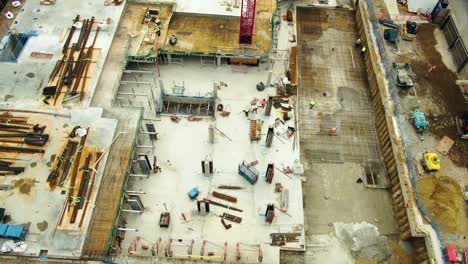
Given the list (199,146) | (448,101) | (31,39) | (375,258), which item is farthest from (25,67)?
(448,101)

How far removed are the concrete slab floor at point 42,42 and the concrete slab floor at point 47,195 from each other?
6.88 ft

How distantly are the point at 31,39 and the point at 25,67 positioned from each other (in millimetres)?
3750

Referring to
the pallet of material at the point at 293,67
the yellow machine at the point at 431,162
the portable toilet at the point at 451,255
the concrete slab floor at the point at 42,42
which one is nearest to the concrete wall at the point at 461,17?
the yellow machine at the point at 431,162

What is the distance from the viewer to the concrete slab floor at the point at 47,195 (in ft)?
80.6

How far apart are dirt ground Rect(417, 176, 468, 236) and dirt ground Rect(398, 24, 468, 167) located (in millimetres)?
2698

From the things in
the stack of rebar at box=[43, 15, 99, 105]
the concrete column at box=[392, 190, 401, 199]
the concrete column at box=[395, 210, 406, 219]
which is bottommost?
the concrete column at box=[395, 210, 406, 219]

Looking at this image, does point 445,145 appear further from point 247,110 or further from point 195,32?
point 195,32

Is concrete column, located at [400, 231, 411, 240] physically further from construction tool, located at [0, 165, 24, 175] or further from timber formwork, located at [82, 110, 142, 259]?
construction tool, located at [0, 165, 24, 175]

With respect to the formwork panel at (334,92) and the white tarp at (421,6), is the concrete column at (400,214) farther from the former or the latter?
the white tarp at (421,6)

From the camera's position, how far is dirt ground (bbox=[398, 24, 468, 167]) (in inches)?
1277

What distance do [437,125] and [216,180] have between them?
65.6 feet

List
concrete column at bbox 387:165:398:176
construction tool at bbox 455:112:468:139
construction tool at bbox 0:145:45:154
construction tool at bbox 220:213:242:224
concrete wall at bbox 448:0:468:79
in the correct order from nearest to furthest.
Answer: construction tool at bbox 0:145:45:154 → construction tool at bbox 220:213:242:224 → concrete column at bbox 387:165:398:176 → construction tool at bbox 455:112:468:139 → concrete wall at bbox 448:0:468:79

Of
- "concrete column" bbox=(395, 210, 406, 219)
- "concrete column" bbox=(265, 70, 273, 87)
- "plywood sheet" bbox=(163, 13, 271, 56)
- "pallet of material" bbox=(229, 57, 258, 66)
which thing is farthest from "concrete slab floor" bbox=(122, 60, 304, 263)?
"concrete column" bbox=(395, 210, 406, 219)

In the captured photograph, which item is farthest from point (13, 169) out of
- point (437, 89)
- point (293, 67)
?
point (437, 89)
